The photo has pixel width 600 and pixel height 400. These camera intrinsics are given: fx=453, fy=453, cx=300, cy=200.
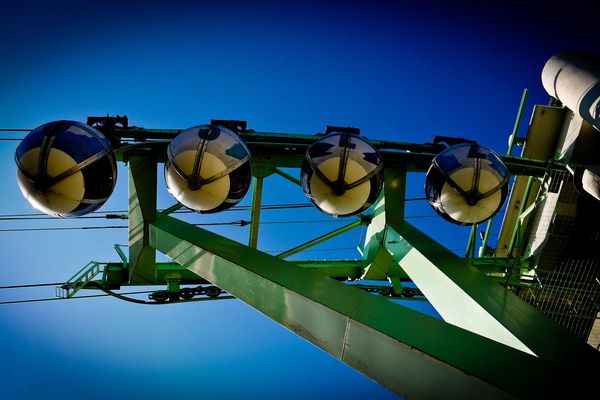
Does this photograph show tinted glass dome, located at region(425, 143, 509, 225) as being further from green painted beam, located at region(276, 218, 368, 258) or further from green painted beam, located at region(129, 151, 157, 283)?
green painted beam, located at region(129, 151, 157, 283)

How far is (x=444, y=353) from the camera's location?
6.86 ft

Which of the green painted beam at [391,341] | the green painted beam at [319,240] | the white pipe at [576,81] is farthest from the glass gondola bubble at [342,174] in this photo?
the white pipe at [576,81]

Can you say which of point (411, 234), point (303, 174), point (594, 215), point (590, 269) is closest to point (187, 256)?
point (303, 174)

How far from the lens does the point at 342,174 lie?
4164mm

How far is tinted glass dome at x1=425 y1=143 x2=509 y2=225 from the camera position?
Result: 4250 millimetres

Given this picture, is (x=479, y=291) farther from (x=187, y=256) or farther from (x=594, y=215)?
(x=594, y=215)

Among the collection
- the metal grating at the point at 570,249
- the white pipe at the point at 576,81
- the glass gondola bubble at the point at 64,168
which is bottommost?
the metal grating at the point at 570,249

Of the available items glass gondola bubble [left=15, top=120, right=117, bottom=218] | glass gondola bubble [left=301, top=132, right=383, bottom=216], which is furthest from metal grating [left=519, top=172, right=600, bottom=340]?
glass gondola bubble [left=15, top=120, right=117, bottom=218]

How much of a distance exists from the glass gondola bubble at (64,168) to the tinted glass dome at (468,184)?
3.10m

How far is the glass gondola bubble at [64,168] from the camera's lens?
3.76 metres

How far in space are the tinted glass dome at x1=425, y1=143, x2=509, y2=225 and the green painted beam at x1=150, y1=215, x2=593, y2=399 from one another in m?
1.94

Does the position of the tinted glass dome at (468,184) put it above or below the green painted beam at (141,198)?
above

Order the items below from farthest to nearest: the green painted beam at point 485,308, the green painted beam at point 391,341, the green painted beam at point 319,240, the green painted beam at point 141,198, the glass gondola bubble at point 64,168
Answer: the green painted beam at point 319,240 < the green painted beam at point 141,198 < the glass gondola bubble at point 64,168 < the green painted beam at point 485,308 < the green painted beam at point 391,341

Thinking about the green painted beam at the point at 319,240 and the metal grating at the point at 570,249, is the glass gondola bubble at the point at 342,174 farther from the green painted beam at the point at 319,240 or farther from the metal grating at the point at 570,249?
the metal grating at the point at 570,249
